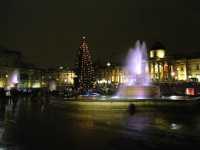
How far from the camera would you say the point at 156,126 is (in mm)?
19562

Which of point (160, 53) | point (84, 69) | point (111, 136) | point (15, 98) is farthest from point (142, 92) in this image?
point (160, 53)

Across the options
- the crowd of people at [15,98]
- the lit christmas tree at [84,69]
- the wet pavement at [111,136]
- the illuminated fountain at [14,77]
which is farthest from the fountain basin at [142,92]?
the illuminated fountain at [14,77]

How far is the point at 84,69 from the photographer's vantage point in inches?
2288

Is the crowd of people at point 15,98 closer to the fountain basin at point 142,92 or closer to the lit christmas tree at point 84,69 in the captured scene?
the lit christmas tree at point 84,69

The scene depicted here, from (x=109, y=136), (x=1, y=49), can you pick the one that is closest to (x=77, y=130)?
(x=109, y=136)

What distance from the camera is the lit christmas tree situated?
5744 centimetres

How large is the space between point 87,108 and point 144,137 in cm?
1715

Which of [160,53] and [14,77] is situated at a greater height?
[160,53]

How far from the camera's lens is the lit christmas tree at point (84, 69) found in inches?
2261

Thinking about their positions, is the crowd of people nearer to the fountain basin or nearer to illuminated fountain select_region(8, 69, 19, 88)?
the fountain basin

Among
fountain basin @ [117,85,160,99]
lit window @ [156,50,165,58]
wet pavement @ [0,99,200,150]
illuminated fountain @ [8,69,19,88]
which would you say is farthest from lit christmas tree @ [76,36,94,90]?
lit window @ [156,50,165,58]

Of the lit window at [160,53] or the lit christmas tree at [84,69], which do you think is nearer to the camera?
the lit christmas tree at [84,69]

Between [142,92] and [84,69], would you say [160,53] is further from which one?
[142,92]

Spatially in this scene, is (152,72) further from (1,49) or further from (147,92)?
(147,92)
